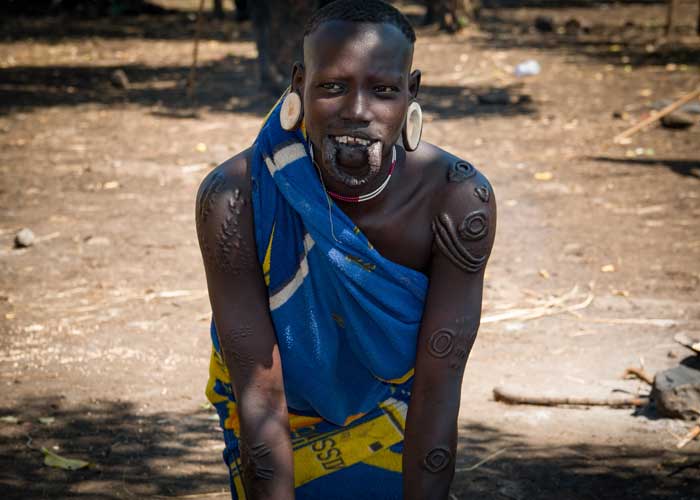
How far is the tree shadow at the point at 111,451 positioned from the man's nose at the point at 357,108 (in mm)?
1713

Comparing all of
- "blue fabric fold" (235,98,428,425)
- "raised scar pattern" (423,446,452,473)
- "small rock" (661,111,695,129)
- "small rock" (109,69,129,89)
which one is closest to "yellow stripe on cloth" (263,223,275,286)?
"blue fabric fold" (235,98,428,425)

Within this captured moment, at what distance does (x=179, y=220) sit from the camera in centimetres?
682

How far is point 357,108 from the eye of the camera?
2176 millimetres

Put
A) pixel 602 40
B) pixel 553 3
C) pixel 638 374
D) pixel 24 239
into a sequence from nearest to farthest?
pixel 638 374 → pixel 24 239 → pixel 602 40 → pixel 553 3

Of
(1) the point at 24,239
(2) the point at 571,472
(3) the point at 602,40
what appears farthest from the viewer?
(3) the point at 602,40

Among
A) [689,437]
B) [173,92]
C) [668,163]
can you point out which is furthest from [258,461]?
[173,92]

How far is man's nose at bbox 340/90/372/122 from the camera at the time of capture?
2.18 m

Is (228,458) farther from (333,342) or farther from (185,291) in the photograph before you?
(185,291)

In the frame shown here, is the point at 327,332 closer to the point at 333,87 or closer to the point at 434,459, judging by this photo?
the point at 434,459

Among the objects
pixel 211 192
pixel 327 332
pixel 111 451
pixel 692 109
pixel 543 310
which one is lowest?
pixel 111 451

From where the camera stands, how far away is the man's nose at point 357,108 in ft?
7.14

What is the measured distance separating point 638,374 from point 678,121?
18.5 ft

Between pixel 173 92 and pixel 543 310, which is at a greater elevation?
pixel 173 92

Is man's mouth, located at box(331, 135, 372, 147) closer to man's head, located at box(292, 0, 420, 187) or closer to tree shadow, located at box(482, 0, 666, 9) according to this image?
man's head, located at box(292, 0, 420, 187)
